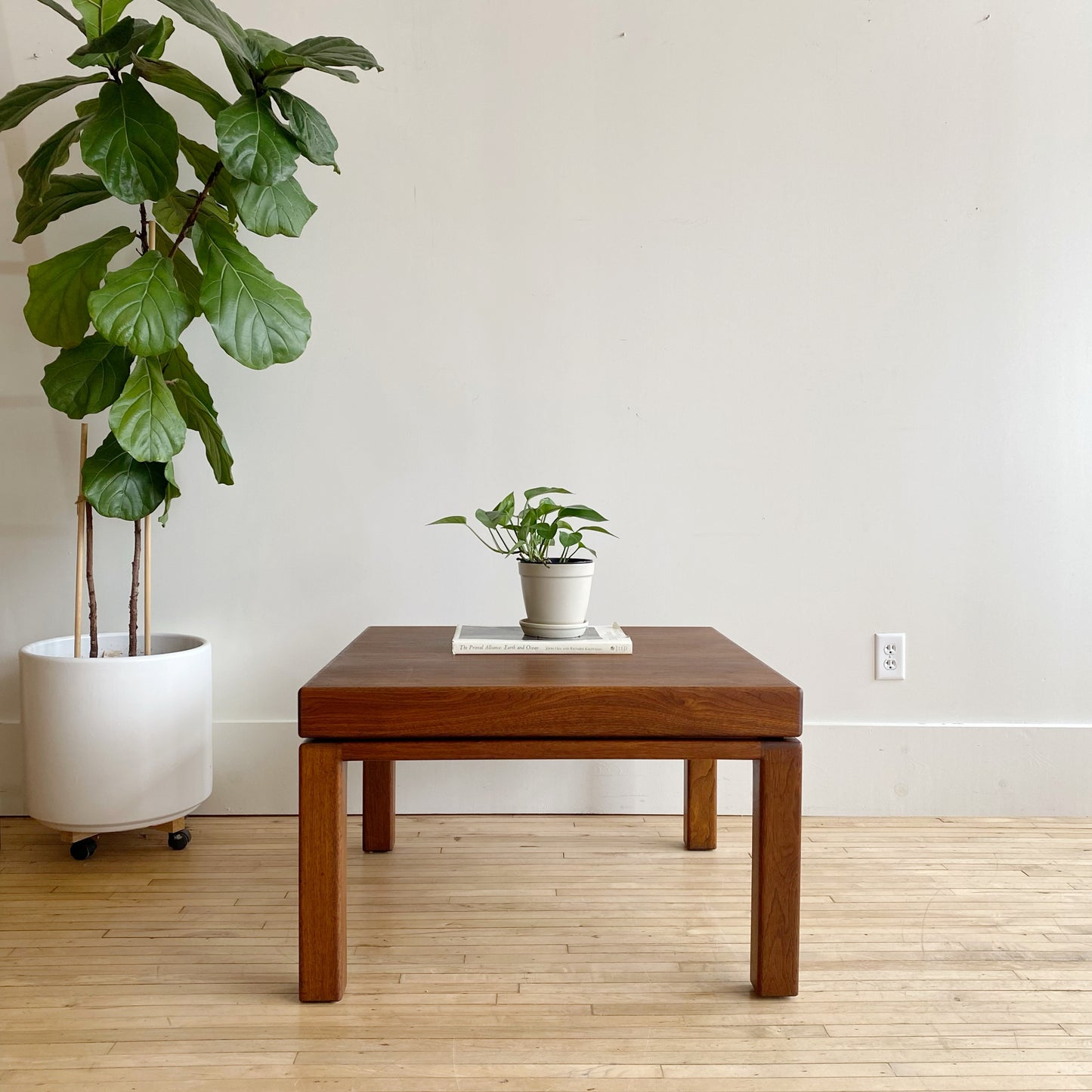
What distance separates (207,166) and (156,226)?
7.1 inches

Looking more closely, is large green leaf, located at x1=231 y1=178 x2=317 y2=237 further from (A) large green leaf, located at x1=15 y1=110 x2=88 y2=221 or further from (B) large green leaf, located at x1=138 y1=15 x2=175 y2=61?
(A) large green leaf, located at x1=15 y1=110 x2=88 y2=221

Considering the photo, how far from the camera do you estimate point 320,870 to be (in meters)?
1.33

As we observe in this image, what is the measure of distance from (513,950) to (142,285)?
128cm

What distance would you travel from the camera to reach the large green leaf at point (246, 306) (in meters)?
1.72

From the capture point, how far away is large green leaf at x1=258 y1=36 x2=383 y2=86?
5.28 feet

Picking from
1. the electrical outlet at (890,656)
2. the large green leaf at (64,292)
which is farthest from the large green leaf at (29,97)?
the electrical outlet at (890,656)

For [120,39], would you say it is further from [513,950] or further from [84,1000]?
[513,950]

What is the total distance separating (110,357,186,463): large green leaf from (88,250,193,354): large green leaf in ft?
0.07

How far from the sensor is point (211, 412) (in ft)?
6.35

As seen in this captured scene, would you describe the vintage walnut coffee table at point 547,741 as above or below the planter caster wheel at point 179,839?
above

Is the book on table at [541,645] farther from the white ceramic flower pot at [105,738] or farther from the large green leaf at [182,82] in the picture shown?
the large green leaf at [182,82]

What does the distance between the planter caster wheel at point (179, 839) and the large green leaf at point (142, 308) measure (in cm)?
82

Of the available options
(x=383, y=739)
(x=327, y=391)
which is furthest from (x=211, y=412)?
(x=383, y=739)

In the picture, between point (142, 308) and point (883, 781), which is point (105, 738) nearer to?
point (142, 308)
